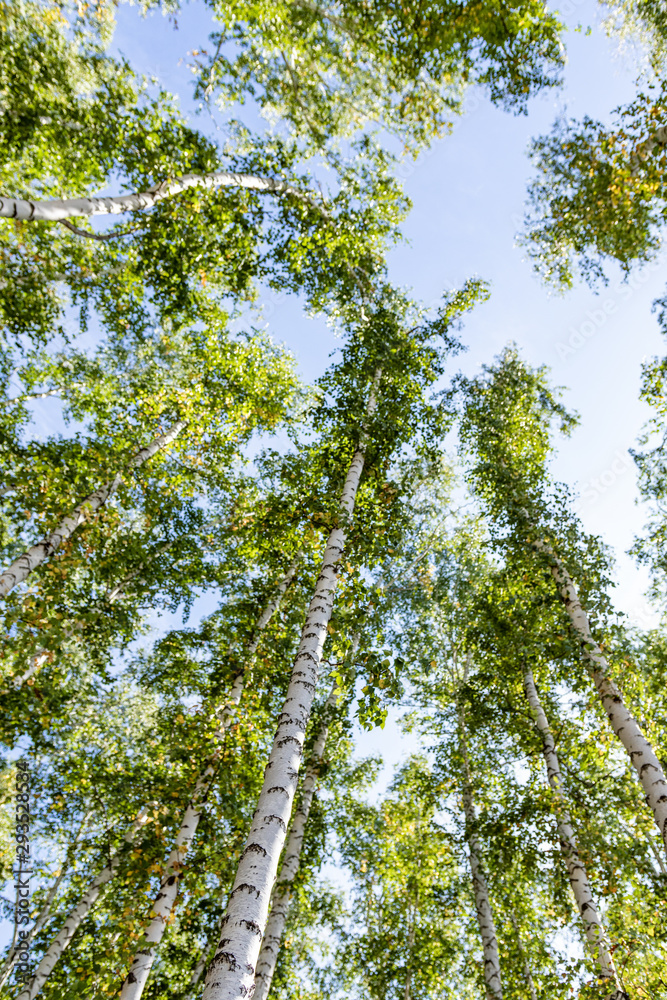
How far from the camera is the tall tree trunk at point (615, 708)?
5.92 metres

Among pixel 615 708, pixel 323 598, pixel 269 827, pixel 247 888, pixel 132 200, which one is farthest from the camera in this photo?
pixel 615 708

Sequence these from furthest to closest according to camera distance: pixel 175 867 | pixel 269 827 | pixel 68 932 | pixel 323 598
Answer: pixel 68 932, pixel 175 867, pixel 323 598, pixel 269 827

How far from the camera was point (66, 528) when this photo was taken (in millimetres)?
8984

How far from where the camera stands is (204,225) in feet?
28.0

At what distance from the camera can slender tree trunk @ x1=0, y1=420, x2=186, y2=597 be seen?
7.19 m

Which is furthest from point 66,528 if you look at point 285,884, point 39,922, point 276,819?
point 39,922

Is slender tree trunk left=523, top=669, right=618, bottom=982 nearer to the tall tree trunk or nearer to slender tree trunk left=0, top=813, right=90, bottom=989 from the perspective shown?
the tall tree trunk

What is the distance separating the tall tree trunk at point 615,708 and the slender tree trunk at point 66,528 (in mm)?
8889

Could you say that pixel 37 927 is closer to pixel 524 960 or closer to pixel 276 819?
pixel 524 960

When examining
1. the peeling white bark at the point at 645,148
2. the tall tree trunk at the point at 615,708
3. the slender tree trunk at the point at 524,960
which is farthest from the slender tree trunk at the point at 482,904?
the peeling white bark at the point at 645,148

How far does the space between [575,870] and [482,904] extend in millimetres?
2886

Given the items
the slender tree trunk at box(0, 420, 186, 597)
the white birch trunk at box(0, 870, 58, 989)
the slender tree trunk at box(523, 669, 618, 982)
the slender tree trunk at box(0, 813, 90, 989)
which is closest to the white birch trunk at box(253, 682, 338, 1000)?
the slender tree trunk at box(523, 669, 618, 982)

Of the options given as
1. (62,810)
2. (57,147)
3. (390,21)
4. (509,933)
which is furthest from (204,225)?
(509,933)

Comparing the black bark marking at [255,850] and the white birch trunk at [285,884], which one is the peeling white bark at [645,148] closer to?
the white birch trunk at [285,884]
